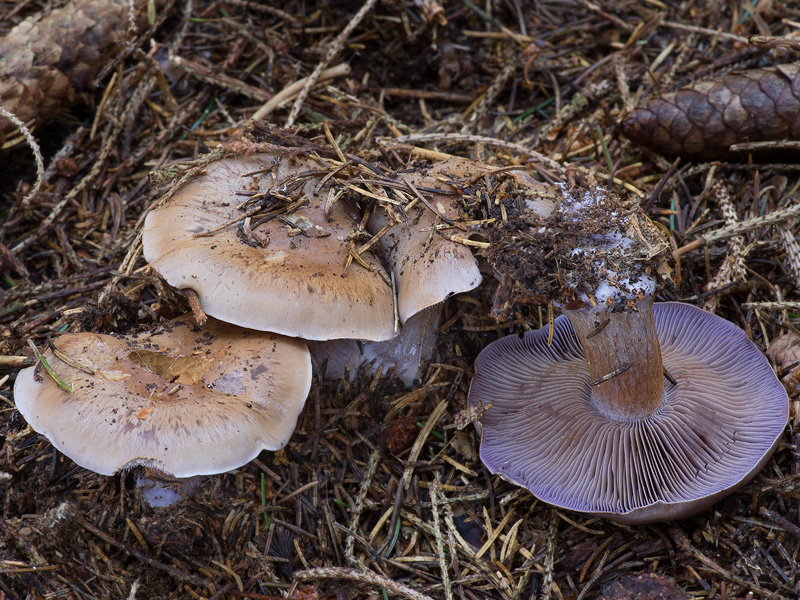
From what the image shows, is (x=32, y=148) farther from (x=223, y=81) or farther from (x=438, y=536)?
(x=438, y=536)

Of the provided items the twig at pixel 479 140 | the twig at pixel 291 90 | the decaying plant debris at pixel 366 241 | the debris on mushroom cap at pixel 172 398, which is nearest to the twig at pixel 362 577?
the decaying plant debris at pixel 366 241

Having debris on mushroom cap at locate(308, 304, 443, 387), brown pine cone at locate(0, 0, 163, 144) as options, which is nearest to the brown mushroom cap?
debris on mushroom cap at locate(308, 304, 443, 387)

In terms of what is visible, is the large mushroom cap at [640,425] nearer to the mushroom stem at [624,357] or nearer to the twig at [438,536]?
the mushroom stem at [624,357]

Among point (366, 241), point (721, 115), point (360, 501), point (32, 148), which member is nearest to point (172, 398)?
point (360, 501)

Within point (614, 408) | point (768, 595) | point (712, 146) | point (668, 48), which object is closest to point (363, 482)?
point (614, 408)

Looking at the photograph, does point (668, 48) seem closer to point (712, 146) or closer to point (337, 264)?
point (712, 146)

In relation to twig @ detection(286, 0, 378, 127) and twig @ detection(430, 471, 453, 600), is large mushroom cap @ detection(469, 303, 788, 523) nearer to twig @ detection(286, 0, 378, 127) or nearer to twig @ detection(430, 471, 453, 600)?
twig @ detection(430, 471, 453, 600)
